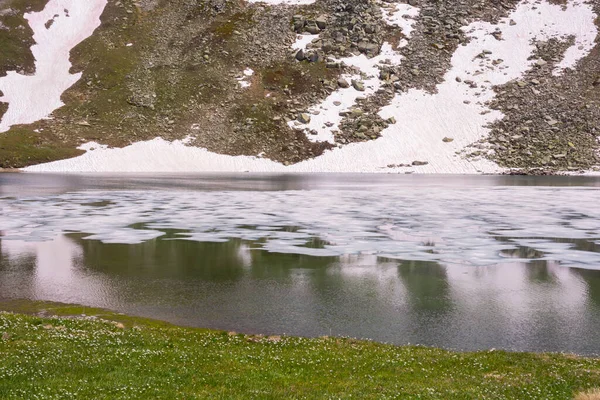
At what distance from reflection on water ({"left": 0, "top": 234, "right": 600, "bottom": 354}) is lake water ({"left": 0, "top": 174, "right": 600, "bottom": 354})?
87mm

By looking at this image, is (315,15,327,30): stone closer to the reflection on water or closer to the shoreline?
the reflection on water

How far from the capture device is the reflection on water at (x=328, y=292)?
18.9m

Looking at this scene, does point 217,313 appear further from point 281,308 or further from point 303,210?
point 303,210

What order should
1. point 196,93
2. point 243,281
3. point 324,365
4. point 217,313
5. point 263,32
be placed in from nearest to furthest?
point 324,365
point 217,313
point 243,281
point 196,93
point 263,32

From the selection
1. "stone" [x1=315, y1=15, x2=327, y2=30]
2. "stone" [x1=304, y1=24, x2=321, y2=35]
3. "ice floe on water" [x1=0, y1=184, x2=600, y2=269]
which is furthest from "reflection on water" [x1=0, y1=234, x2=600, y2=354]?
"stone" [x1=315, y1=15, x2=327, y2=30]

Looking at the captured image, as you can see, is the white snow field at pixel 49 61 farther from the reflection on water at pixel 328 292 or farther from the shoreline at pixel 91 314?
the shoreline at pixel 91 314

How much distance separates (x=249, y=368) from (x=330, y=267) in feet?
50.0

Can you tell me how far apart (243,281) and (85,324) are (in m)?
8.91

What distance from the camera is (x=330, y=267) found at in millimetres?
28562

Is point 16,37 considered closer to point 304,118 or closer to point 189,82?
point 189,82

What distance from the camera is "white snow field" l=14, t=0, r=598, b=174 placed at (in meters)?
124

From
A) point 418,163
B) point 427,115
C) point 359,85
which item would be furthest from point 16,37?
point 418,163

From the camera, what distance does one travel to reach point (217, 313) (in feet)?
68.3

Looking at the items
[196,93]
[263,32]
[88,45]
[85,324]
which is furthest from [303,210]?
[88,45]
